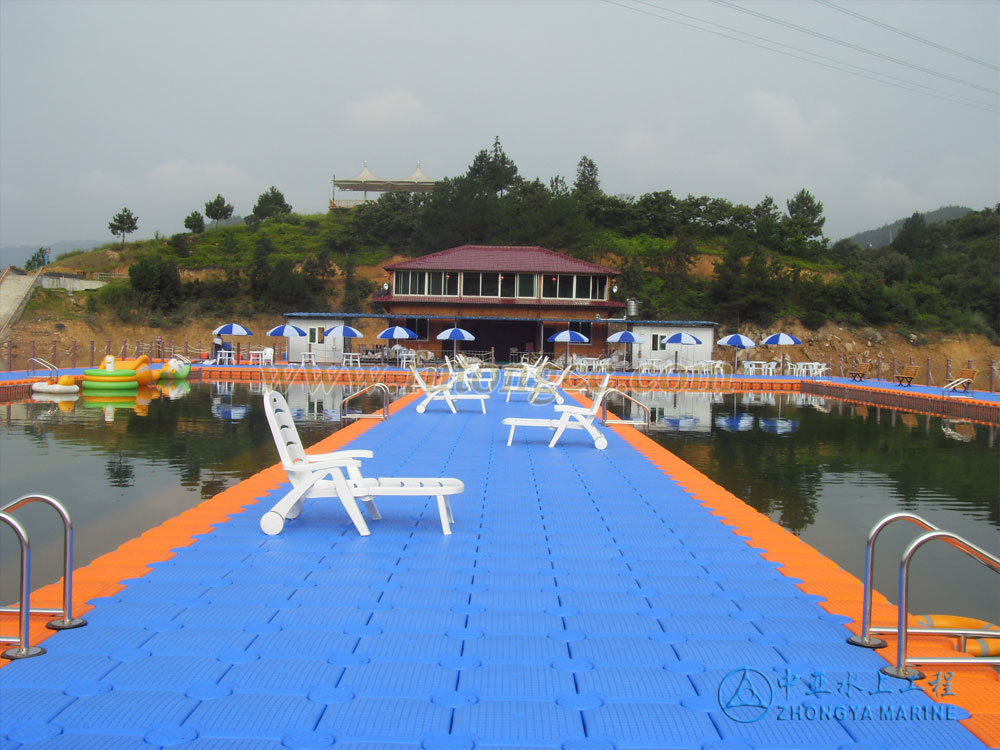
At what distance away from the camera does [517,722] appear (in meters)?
2.77

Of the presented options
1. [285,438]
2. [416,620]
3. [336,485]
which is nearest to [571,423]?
[285,438]

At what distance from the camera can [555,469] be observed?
820 centimetres

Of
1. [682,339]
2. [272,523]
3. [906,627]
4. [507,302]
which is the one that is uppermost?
[507,302]

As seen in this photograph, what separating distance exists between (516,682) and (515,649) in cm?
32

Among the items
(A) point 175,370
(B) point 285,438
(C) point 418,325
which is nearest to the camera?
(B) point 285,438

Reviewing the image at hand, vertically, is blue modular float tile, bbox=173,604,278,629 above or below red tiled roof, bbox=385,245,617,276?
below

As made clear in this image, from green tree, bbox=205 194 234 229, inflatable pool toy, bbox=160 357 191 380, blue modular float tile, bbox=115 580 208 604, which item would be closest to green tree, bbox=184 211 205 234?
green tree, bbox=205 194 234 229

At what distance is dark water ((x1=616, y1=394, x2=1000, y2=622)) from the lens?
6.43 metres

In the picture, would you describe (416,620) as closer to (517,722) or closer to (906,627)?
(517,722)

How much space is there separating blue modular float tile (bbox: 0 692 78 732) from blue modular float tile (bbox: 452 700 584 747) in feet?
4.75

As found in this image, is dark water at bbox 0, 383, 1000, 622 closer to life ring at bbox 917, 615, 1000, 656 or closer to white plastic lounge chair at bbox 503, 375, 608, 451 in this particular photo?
life ring at bbox 917, 615, 1000, 656

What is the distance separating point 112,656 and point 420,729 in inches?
57.7

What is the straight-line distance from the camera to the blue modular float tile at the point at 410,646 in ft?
10.8

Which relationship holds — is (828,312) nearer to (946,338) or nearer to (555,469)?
(946,338)
